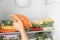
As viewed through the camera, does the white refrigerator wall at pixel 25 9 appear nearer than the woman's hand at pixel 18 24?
No

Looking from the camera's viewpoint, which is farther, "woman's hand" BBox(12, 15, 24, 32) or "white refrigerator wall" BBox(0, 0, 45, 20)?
"white refrigerator wall" BBox(0, 0, 45, 20)

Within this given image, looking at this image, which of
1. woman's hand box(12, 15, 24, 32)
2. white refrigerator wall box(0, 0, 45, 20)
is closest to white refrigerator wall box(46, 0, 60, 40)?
white refrigerator wall box(0, 0, 45, 20)

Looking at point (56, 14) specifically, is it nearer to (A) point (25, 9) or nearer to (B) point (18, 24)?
(A) point (25, 9)

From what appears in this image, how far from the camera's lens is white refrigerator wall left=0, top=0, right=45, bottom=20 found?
6.26 ft

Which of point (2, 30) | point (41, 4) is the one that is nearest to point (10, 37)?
point (2, 30)

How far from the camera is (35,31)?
1771 millimetres

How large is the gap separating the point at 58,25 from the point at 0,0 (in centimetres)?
72

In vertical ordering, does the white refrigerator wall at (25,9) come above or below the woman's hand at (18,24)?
above

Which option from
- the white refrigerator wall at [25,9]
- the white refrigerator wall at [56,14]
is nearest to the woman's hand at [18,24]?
the white refrigerator wall at [25,9]

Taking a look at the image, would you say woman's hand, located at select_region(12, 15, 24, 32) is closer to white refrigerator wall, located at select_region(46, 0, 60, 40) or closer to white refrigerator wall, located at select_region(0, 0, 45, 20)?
white refrigerator wall, located at select_region(0, 0, 45, 20)

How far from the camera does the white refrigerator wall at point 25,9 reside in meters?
1.91

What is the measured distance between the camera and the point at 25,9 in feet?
6.39

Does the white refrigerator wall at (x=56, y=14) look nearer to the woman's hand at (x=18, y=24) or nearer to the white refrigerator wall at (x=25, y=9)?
the white refrigerator wall at (x=25, y=9)

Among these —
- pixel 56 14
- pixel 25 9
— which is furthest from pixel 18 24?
pixel 56 14
